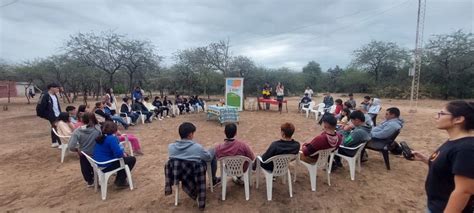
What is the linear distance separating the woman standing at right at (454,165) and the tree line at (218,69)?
14640 millimetres

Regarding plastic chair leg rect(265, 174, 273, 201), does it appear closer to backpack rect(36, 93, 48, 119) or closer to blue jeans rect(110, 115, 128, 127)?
backpack rect(36, 93, 48, 119)

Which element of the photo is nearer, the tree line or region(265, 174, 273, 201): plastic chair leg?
region(265, 174, 273, 201): plastic chair leg

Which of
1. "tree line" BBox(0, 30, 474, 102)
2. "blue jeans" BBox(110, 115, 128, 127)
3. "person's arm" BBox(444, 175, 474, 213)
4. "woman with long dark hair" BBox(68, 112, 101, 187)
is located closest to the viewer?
"person's arm" BBox(444, 175, 474, 213)

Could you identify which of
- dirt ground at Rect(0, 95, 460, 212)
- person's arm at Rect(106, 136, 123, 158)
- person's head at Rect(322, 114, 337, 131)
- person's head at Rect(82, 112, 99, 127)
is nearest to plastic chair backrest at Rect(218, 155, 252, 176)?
dirt ground at Rect(0, 95, 460, 212)

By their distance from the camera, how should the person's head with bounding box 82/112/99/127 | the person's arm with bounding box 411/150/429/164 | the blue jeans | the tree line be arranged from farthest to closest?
the tree line < the blue jeans < the person's head with bounding box 82/112/99/127 < the person's arm with bounding box 411/150/429/164

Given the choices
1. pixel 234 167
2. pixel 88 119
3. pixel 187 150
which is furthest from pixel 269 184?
pixel 88 119

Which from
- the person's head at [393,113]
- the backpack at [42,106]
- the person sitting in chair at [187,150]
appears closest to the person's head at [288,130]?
the person sitting in chair at [187,150]

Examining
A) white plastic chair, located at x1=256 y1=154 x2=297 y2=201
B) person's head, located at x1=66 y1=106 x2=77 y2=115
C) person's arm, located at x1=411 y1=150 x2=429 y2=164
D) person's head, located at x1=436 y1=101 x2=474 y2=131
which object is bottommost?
white plastic chair, located at x1=256 y1=154 x2=297 y2=201

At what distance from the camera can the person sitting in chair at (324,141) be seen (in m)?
3.27

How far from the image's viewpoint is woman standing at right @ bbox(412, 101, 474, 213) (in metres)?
1.22

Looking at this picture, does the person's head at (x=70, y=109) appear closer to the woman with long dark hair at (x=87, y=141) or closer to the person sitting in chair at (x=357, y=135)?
the woman with long dark hair at (x=87, y=141)

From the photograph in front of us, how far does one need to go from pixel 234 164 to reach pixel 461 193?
83.2 inches

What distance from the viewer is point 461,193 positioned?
122cm

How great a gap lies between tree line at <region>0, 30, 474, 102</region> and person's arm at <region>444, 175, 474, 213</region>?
14.8 metres
